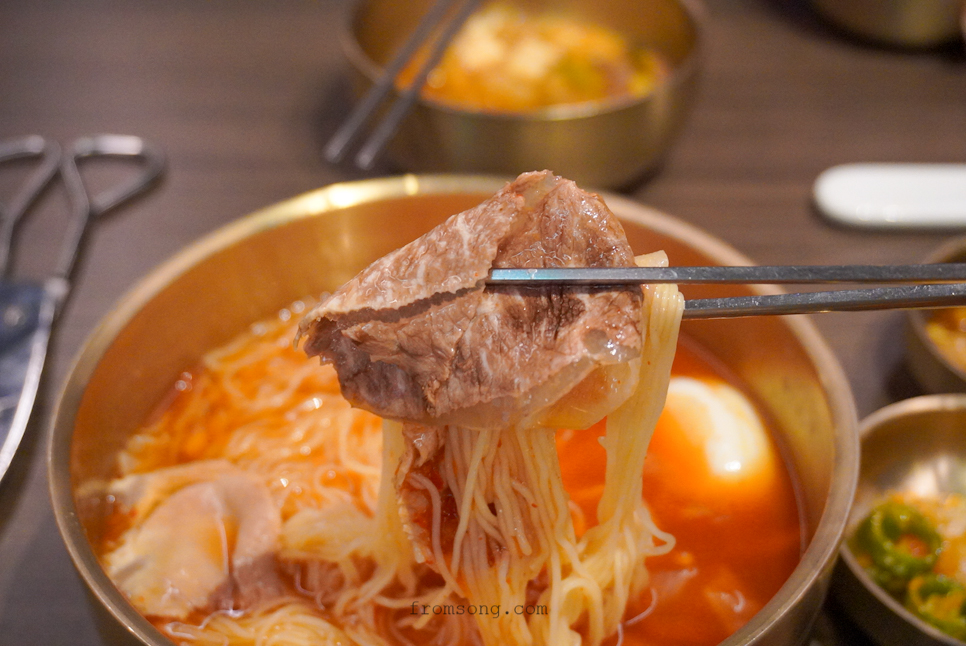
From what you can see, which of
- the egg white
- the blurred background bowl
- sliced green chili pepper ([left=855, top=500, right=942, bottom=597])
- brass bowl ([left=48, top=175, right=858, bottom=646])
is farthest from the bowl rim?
sliced green chili pepper ([left=855, top=500, right=942, bottom=597])

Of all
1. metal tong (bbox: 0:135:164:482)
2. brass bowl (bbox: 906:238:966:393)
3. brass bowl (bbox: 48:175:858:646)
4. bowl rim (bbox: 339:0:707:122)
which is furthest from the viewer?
bowl rim (bbox: 339:0:707:122)

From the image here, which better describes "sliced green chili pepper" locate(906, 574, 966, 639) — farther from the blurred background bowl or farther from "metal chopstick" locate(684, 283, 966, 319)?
the blurred background bowl

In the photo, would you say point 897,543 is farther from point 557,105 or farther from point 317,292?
point 557,105

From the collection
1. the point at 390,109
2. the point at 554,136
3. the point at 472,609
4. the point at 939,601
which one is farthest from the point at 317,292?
the point at 939,601

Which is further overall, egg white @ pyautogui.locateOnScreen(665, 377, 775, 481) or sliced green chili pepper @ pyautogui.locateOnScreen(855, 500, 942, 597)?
egg white @ pyautogui.locateOnScreen(665, 377, 775, 481)

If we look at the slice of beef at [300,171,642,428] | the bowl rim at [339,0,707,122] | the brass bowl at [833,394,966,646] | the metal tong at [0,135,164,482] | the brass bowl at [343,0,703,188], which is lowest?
the brass bowl at [833,394,966,646]

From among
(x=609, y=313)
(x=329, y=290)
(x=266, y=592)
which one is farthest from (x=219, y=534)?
(x=609, y=313)

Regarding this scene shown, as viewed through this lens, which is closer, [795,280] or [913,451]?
[795,280]

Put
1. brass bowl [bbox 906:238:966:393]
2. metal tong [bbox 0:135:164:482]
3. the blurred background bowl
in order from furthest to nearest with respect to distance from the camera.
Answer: the blurred background bowl < metal tong [bbox 0:135:164:482] < brass bowl [bbox 906:238:966:393]
